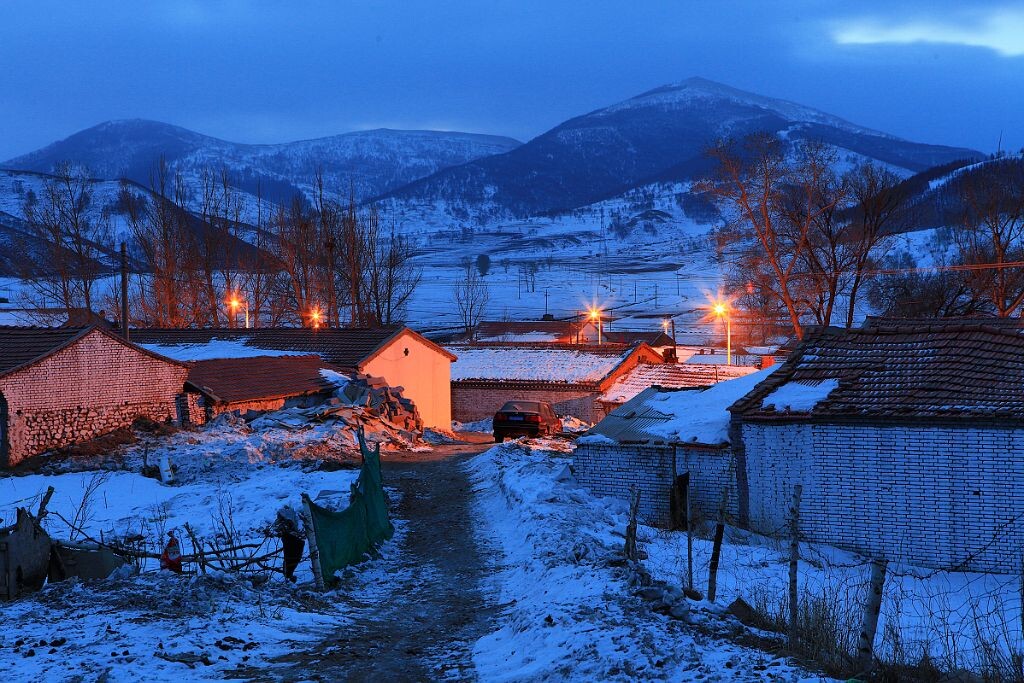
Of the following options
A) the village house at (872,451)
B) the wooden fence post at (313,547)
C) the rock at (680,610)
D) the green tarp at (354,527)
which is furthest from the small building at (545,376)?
the rock at (680,610)

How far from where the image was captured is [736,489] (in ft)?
55.0

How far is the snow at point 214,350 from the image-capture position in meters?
36.0

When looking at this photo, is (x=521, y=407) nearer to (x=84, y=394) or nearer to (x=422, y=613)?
(x=84, y=394)

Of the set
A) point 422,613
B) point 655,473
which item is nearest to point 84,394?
point 655,473

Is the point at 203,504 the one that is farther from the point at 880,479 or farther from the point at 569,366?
the point at 569,366

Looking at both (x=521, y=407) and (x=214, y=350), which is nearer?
(x=521, y=407)

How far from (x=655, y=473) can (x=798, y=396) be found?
10.0 ft

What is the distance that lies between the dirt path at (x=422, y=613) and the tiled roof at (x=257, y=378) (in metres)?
12.7

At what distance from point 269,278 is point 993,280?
45929mm

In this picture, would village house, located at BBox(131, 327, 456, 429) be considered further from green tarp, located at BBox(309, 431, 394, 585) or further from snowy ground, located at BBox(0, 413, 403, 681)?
green tarp, located at BBox(309, 431, 394, 585)

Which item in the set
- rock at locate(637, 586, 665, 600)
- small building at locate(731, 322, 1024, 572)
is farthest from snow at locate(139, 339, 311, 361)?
rock at locate(637, 586, 665, 600)

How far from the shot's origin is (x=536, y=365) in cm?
4716

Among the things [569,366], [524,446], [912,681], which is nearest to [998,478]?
[912,681]

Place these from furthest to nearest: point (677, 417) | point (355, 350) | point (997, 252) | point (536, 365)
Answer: point (536, 365), point (997, 252), point (355, 350), point (677, 417)
